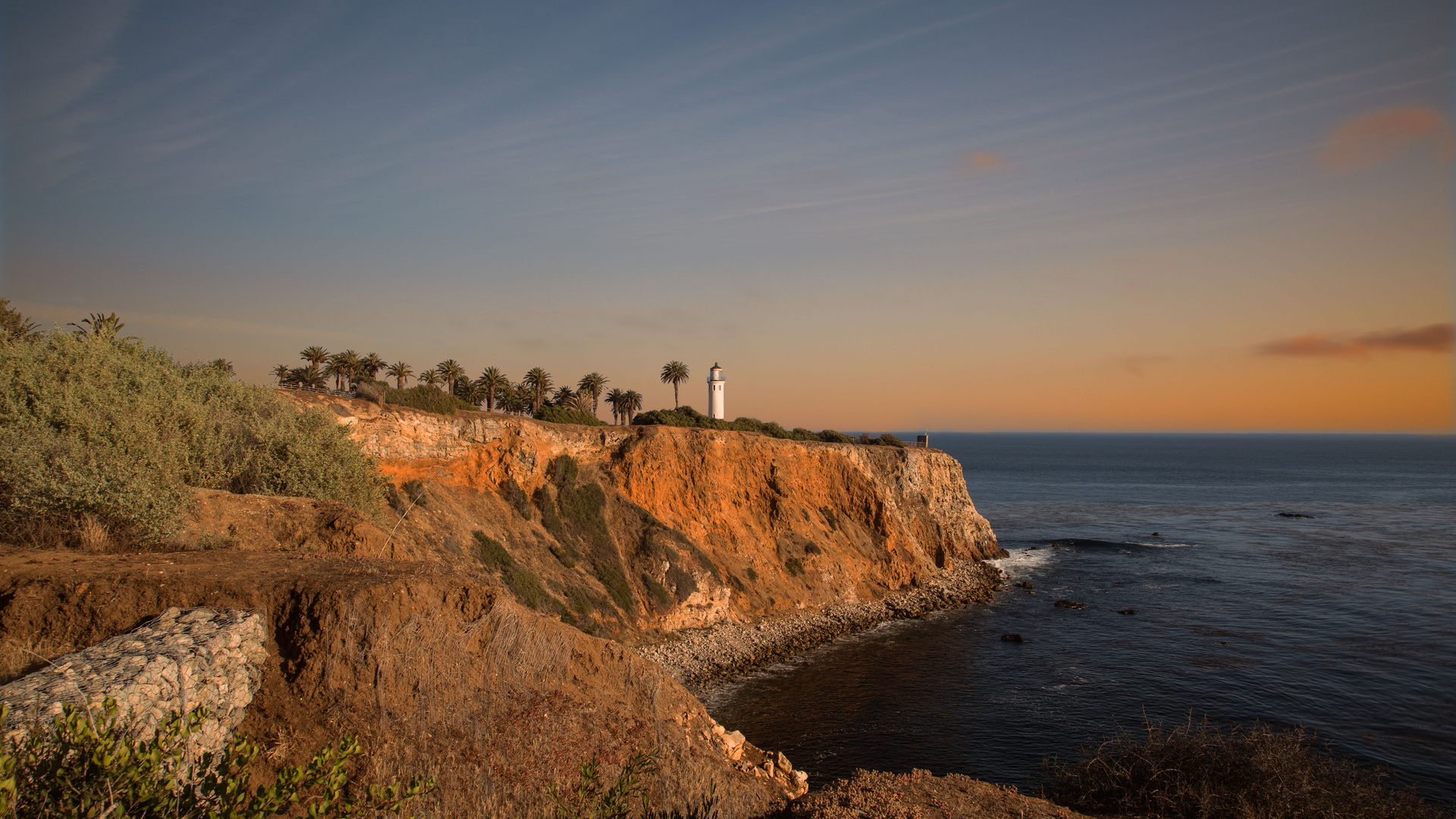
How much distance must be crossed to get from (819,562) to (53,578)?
119ft

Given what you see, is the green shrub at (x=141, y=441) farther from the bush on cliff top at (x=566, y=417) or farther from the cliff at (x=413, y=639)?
the bush on cliff top at (x=566, y=417)

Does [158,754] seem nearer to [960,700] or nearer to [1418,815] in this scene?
[1418,815]

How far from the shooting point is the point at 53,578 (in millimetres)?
9367

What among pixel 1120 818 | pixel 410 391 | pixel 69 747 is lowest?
pixel 1120 818

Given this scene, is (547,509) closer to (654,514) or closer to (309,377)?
(654,514)

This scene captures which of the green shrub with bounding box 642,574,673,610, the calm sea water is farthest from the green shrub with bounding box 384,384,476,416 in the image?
the calm sea water

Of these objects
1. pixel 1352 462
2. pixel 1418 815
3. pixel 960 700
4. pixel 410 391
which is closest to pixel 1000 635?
pixel 960 700

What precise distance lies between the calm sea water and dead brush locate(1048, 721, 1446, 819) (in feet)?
10.7

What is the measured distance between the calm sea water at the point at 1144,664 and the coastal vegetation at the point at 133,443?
55.4 feet

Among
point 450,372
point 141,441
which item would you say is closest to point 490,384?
point 450,372

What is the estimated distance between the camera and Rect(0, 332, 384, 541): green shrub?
12328 mm

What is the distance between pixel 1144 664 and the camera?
103 feet

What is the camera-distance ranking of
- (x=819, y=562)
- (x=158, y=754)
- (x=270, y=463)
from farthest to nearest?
(x=819, y=562) → (x=270, y=463) → (x=158, y=754)

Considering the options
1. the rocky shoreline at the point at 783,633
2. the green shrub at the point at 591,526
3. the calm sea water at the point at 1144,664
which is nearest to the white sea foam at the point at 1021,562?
the calm sea water at the point at 1144,664
